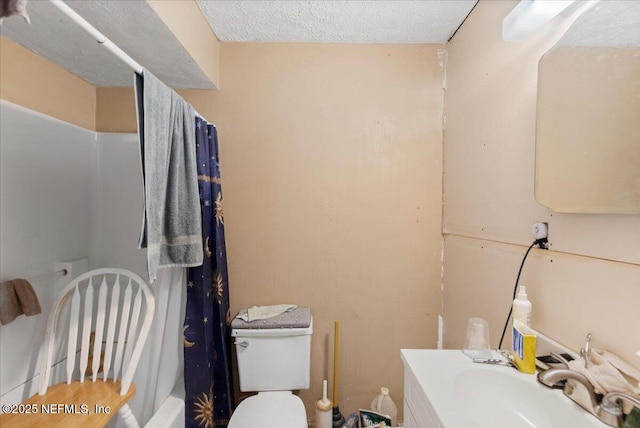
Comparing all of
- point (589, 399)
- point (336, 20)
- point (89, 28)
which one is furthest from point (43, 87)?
point (589, 399)

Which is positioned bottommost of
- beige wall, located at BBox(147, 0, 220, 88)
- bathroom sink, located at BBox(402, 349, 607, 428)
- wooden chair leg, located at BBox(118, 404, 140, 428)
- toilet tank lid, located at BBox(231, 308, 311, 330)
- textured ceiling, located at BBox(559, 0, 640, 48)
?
wooden chair leg, located at BBox(118, 404, 140, 428)

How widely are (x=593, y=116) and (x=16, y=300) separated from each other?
7.06ft

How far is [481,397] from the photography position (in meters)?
0.83

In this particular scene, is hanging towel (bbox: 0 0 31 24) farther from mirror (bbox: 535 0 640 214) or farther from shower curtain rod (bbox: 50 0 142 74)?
mirror (bbox: 535 0 640 214)

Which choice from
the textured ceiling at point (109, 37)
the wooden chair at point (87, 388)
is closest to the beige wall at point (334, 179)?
the textured ceiling at point (109, 37)

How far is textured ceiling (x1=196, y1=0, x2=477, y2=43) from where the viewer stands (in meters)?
1.34

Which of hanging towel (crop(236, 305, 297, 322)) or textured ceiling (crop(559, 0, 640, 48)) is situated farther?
hanging towel (crop(236, 305, 297, 322))

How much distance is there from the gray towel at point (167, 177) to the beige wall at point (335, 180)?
442mm

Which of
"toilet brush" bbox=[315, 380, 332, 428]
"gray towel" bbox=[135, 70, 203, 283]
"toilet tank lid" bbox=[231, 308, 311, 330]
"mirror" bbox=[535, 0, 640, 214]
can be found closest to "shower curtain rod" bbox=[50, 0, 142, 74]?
"gray towel" bbox=[135, 70, 203, 283]

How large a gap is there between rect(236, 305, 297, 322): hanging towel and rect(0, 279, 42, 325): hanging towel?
87 centimetres

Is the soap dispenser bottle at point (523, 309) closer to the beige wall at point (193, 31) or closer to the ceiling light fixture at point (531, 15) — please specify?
the ceiling light fixture at point (531, 15)

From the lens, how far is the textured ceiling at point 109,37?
1026mm

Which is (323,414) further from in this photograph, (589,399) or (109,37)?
(109,37)

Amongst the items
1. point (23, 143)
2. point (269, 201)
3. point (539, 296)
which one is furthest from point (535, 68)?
point (23, 143)
